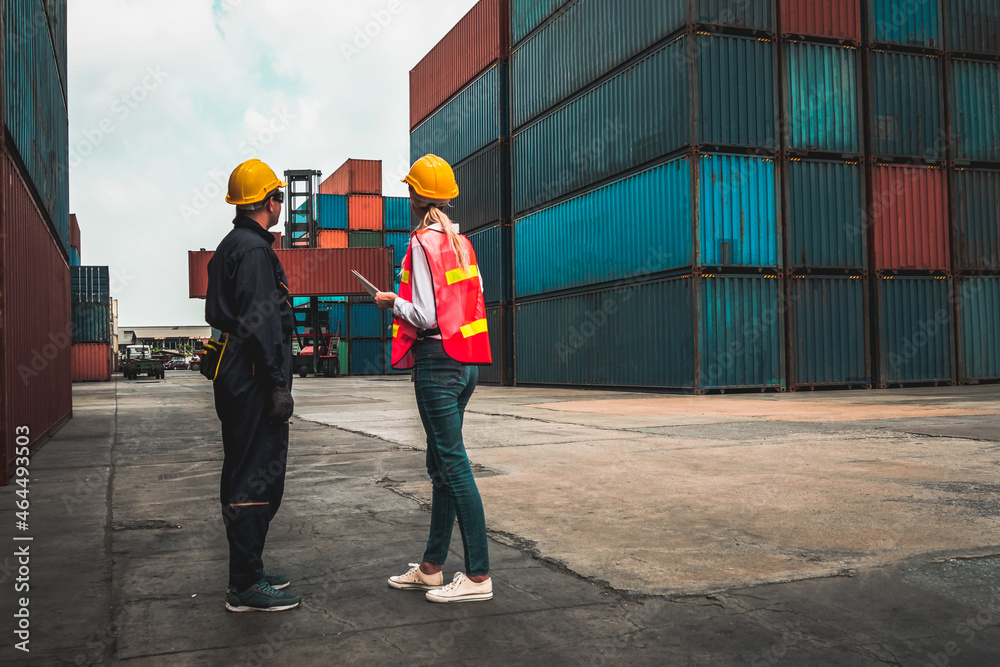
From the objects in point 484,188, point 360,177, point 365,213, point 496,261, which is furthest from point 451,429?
point 360,177

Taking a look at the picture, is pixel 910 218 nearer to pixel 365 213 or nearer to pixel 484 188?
pixel 484 188

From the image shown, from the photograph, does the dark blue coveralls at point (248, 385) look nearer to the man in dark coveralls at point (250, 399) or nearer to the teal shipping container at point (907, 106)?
the man in dark coveralls at point (250, 399)

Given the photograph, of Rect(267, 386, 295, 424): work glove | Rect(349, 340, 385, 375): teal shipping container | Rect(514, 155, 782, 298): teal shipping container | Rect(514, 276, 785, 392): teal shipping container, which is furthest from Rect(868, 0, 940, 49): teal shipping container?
Rect(349, 340, 385, 375): teal shipping container

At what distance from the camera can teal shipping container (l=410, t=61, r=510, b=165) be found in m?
28.0

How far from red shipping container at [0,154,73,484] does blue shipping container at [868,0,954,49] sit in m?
19.4

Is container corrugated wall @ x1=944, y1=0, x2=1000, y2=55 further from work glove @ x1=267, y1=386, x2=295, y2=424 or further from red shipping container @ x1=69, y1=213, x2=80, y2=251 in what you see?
red shipping container @ x1=69, y1=213, x2=80, y2=251

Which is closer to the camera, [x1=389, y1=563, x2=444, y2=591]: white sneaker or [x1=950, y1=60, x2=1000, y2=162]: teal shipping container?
[x1=389, y1=563, x2=444, y2=591]: white sneaker

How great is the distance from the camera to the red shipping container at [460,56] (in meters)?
27.9

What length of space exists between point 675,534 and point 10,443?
5474mm

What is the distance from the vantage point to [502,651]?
2.72 meters

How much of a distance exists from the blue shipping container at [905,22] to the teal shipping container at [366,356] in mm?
33391

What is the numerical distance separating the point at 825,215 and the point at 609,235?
528cm

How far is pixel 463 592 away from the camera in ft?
10.8

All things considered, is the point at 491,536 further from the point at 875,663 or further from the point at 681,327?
the point at 681,327
